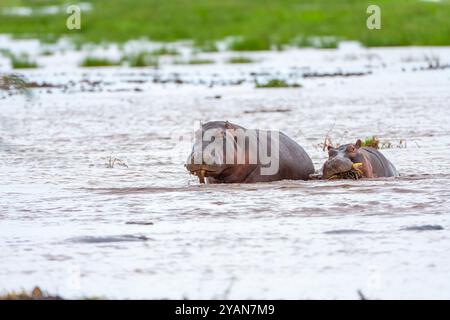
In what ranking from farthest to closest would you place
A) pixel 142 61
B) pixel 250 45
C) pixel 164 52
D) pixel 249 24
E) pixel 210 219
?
pixel 249 24
pixel 250 45
pixel 164 52
pixel 142 61
pixel 210 219

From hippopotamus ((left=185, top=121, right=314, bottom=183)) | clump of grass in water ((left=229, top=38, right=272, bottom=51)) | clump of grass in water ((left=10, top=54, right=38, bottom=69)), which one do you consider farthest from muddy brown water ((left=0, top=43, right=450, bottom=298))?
clump of grass in water ((left=229, top=38, right=272, bottom=51))

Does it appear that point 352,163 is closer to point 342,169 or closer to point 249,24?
point 342,169

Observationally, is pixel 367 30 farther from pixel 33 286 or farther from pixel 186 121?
pixel 33 286

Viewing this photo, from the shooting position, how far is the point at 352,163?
10250 millimetres

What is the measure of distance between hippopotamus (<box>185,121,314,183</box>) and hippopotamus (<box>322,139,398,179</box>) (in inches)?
15.9

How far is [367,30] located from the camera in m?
38.5

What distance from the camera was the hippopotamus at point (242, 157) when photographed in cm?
998

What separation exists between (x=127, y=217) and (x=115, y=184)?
1965mm

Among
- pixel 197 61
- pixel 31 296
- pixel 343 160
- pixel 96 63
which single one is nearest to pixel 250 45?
pixel 197 61

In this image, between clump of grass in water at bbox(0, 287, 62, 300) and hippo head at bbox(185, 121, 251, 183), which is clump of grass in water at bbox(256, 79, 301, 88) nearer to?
hippo head at bbox(185, 121, 251, 183)

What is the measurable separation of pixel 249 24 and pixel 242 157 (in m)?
36.4

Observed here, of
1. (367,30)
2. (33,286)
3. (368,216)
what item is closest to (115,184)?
(368,216)

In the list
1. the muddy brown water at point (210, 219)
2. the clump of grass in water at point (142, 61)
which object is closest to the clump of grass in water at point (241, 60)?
the clump of grass in water at point (142, 61)

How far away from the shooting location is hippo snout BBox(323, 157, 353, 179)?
1022 cm
